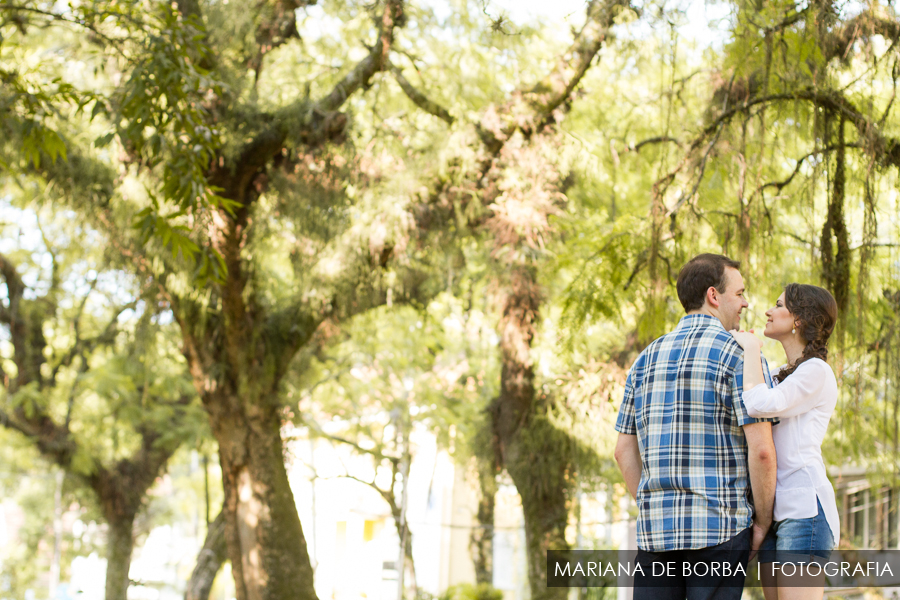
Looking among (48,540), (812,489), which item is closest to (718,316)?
(812,489)

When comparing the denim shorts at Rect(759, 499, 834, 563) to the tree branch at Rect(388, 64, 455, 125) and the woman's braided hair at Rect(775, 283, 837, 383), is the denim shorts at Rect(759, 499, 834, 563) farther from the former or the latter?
the tree branch at Rect(388, 64, 455, 125)

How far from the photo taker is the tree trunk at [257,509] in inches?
276

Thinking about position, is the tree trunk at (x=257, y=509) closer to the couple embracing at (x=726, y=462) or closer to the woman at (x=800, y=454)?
the couple embracing at (x=726, y=462)

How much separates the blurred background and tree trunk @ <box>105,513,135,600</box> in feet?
5.29

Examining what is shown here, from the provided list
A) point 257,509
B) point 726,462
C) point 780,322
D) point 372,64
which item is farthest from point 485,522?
point 726,462

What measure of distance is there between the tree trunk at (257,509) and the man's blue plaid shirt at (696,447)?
5.51 metres

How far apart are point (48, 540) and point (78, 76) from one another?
679 inches

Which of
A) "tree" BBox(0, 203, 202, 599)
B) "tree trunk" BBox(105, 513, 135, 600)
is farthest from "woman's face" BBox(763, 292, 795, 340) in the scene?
"tree trunk" BBox(105, 513, 135, 600)

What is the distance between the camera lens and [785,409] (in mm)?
2053

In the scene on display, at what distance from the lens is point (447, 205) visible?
6.73 meters

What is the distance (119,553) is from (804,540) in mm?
12038

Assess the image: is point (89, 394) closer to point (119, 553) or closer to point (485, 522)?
point (119, 553)

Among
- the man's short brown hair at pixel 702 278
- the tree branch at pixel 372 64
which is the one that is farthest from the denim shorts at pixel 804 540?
the tree branch at pixel 372 64

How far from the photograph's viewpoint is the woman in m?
2.05
